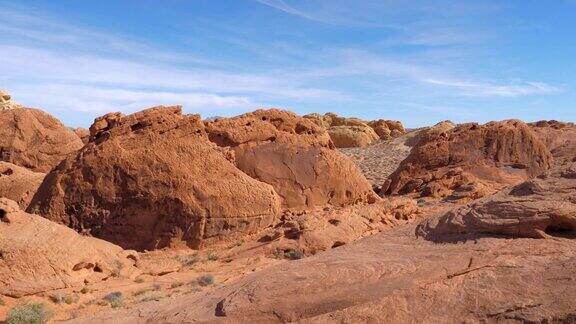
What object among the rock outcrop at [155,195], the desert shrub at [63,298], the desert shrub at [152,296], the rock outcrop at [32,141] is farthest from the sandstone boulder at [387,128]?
the desert shrub at [63,298]

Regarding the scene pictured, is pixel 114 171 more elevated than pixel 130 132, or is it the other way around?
pixel 130 132

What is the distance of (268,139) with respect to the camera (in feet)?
48.2

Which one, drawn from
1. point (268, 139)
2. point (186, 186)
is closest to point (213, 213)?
point (186, 186)

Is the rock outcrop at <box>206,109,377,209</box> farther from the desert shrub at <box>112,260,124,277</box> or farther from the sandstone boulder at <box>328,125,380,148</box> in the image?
the sandstone boulder at <box>328,125,380,148</box>

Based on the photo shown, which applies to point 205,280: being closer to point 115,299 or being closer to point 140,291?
point 140,291

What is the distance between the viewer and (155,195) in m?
12.2

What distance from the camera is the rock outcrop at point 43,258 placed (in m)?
8.86

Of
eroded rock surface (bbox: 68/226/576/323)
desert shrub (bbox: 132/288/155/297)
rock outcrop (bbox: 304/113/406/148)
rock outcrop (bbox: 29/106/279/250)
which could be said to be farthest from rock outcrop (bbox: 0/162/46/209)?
rock outcrop (bbox: 304/113/406/148)

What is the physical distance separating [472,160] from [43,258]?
543 inches

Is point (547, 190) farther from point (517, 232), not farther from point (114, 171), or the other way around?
point (114, 171)

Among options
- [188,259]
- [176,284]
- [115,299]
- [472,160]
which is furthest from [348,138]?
[115,299]

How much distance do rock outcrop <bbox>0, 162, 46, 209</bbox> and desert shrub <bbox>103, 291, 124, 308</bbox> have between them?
612 cm

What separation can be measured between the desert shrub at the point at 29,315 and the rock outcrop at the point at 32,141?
12985 millimetres

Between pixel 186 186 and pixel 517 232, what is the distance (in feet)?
26.4
